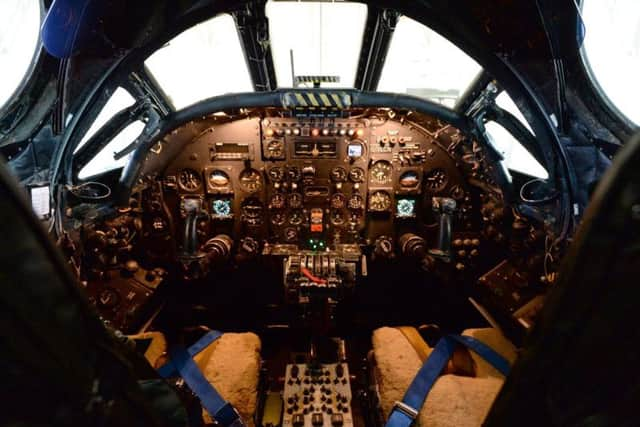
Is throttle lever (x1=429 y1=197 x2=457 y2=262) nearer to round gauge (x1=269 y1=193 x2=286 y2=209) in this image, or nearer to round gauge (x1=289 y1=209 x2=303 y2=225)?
round gauge (x1=289 y1=209 x2=303 y2=225)

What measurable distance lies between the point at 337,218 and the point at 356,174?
612 mm

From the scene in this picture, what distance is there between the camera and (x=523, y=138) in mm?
2688

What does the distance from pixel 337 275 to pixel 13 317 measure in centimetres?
272

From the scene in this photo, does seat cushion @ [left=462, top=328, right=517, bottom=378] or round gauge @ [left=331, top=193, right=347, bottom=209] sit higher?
round gauge @ [left=331, top=193, right=347, bottom=209]

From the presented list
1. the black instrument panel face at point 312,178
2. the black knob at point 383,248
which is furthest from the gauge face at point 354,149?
the black knob at point 383,248

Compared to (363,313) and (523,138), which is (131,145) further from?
(523,138)

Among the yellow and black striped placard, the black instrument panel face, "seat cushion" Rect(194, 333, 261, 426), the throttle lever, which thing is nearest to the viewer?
"seat cushion" Rect(194, 333, 261, 426)

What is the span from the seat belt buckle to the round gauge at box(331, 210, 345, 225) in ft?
8.13

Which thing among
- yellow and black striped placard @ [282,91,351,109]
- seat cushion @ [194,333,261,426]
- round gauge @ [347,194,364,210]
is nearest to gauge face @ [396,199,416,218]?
round gauge @ [347,194,364,210]

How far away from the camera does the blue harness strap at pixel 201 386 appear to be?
1.63m

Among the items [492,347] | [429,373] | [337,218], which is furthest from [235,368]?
[337,218]

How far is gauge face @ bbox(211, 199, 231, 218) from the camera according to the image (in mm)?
3777

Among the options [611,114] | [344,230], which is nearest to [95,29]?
[344,230]

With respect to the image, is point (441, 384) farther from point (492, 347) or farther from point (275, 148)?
point (275, 148)
